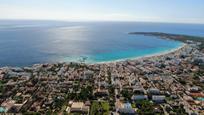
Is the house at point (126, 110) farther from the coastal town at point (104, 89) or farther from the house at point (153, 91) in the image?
the house at point (153, 91)

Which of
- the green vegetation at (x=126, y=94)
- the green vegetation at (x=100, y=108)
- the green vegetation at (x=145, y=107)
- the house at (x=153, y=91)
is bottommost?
the green vegetation at (x=100, y=108)

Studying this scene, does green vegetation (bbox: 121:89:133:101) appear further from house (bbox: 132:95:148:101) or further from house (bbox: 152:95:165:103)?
house (bbox: 152:95:165:103)

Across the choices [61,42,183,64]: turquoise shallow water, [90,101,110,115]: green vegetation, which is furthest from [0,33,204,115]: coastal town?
[61,42,183,64]: turquoise shallow water

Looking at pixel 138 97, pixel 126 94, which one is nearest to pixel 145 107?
pixel 138 97

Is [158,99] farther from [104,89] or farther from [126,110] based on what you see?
[104,89]

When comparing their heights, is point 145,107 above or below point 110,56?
below

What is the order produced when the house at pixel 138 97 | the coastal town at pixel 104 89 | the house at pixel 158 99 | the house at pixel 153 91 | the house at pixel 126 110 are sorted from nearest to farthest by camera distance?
1. the house at pixel 126 110
2. the coastal town at pixel 104 89
3. the house at pixel 158 99
4. the house at pixel 138 97
5. the house at pixel 153 91

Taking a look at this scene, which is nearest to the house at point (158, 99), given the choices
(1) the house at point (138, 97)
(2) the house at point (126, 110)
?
(1) the house at point (138, 97)
